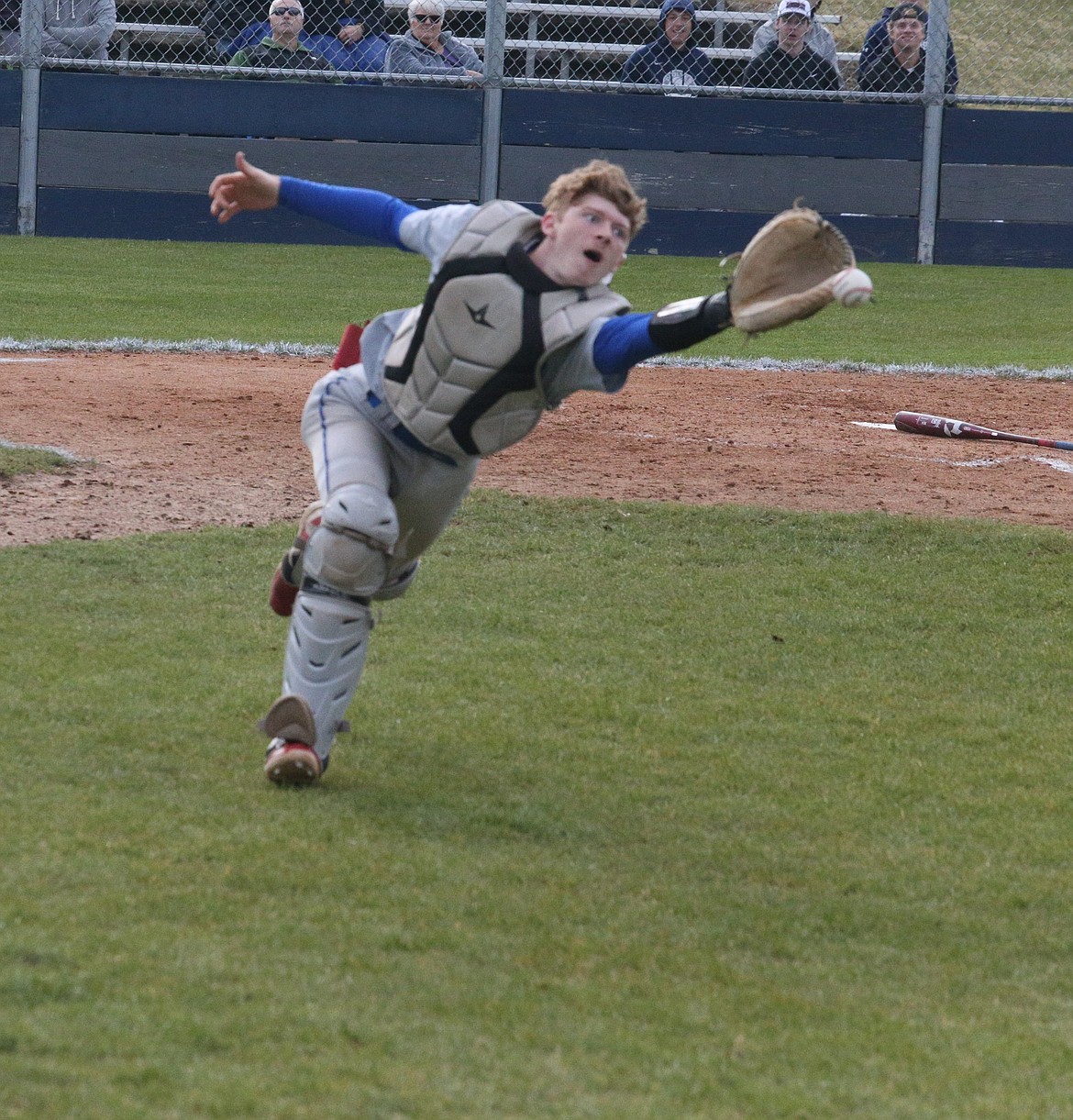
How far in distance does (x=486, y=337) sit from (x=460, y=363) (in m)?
0.10

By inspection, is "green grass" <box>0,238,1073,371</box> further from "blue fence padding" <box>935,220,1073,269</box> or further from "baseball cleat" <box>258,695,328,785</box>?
"baseball cleat" <box>258,695,328,785</box>

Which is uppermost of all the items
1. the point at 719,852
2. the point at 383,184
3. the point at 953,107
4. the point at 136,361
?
A: the point at 953,107

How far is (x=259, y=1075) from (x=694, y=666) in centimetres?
289

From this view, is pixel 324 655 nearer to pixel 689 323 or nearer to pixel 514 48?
pixel 689 323

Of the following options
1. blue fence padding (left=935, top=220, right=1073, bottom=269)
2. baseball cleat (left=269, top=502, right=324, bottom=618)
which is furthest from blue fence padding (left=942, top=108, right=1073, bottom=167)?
baseball cleat (left=269, top=502, right=324, bottom=618)

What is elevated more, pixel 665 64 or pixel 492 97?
pixel 665 64

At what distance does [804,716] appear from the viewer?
16.1ft

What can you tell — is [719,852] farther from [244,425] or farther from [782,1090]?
[244,425]

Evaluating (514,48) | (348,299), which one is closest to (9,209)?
(348,299)

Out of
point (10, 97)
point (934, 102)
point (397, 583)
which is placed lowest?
point (397, 583)

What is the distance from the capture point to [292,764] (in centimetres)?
402

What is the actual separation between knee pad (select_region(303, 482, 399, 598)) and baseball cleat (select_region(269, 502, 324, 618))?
8 centimetres

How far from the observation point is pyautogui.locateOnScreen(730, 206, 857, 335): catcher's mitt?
3.69 metres

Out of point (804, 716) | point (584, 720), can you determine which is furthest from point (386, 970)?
point (804, 716)
